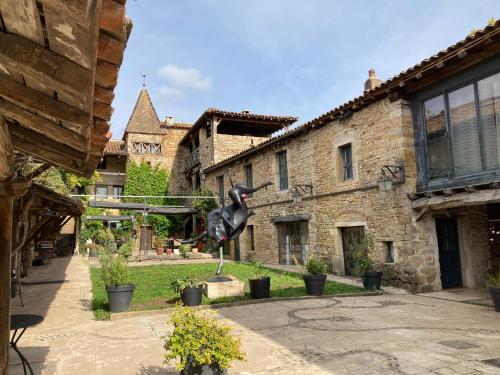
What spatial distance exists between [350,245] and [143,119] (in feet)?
70.6

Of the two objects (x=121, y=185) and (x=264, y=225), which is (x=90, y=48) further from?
(x=121, y=185)

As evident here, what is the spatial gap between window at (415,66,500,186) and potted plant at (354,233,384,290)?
2144 mm

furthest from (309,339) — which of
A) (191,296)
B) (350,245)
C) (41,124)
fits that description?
(350,245)

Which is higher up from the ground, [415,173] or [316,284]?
[415,173]

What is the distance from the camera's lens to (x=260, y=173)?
53.7 ft

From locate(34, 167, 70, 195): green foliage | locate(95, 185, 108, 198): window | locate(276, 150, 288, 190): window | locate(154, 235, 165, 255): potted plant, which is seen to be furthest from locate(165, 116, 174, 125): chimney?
locate(276, 150, 288, 190): window

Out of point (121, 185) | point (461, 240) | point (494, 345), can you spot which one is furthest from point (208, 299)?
point (121, 185)

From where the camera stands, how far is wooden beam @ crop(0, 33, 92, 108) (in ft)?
4.94

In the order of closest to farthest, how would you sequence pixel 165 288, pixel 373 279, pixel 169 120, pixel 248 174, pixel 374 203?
1. pixel 373 279
2. pixel 165 288
3. pixel 374 203
4. pixel 248 174
5. pixel 169 120

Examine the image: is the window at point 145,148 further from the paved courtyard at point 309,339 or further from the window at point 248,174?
the paved courtyard at point 309,339

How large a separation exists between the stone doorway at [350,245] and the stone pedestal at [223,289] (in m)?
4.43

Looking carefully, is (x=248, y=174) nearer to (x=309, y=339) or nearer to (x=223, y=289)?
(x=223, y=289)

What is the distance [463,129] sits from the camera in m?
8.15

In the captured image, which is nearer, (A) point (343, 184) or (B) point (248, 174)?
(A) point (343, 184)
